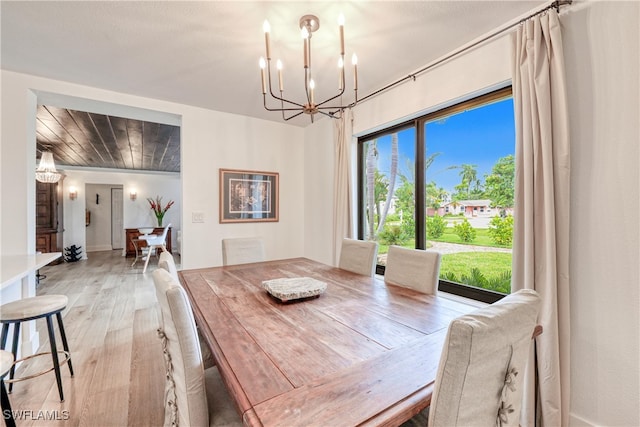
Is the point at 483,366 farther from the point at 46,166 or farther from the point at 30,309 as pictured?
the point at 46,166

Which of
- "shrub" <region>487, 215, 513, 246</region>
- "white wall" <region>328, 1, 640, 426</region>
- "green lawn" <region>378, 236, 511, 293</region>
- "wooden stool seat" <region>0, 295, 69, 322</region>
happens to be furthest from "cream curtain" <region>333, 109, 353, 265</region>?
"wooden stool seat" <region>0, 295, 69, 322</region>

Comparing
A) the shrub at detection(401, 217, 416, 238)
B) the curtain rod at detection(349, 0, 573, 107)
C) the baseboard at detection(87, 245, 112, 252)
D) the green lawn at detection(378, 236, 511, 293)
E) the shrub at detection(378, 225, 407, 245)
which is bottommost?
the baseboard at detection(87, 245, 112, 252)

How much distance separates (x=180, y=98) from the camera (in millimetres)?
2875

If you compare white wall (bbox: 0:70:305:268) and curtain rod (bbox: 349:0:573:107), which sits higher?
Result: curtain rod (bbox: 349:0:573:107)

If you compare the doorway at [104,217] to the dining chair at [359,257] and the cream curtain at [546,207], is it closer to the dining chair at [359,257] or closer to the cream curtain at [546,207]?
the dining chair at [359,257]

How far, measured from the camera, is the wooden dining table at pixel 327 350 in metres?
0.70

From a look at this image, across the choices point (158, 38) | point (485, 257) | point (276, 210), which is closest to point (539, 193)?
point (485, 257)

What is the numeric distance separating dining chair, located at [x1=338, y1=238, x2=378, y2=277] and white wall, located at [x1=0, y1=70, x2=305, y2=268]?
164cm

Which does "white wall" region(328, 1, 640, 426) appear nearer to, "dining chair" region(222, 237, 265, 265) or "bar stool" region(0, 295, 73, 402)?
"dining chair" region(222, 237, 265, 265)

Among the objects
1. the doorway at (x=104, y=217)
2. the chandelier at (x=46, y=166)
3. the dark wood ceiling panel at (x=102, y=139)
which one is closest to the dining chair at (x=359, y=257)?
the dark wood ceiling panel at (x=102, y=139)

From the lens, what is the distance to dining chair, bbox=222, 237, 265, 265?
2.53m

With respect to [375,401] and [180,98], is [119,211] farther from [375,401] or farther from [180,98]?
[375,401]

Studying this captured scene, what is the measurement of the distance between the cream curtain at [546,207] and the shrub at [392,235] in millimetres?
1202

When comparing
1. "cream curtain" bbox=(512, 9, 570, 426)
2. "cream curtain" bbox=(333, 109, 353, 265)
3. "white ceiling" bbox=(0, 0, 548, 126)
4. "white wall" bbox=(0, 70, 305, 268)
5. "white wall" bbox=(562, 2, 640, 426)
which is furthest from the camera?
"cream curtain" bbox=(333, 109, 353, 265)
